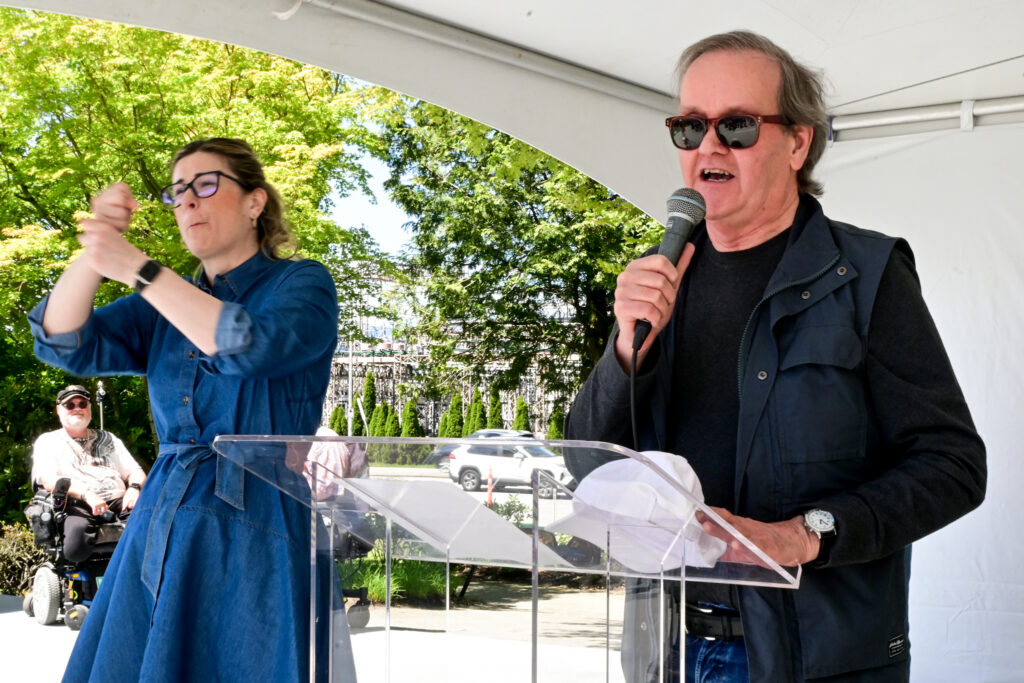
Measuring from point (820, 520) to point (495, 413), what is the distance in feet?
66.9

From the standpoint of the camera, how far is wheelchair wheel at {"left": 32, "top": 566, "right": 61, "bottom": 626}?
8094mm

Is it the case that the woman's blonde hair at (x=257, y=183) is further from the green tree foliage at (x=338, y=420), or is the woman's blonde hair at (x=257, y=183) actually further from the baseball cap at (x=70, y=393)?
the green tree foliage at (x=338, y=420)

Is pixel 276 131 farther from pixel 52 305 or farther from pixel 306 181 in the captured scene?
pixel 52 305

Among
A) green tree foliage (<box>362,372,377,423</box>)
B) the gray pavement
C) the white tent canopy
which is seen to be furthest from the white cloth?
green tree foliage (<box>362,372,377,423</box>)

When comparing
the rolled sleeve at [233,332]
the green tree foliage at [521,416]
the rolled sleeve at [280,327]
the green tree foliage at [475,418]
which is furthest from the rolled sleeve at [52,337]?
the green tree foliage at [521,416]

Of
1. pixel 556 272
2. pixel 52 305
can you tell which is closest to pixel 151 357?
pixel 52 305

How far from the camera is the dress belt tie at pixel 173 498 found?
189 centimetres

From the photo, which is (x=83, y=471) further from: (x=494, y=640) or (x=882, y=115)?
(x=494, y=640)

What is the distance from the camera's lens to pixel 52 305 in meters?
→ 2.12

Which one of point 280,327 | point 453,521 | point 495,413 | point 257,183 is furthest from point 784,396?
point 495,413

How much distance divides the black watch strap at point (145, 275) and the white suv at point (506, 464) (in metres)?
0.99

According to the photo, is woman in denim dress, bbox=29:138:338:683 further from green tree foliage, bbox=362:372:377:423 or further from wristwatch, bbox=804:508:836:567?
green tree foliage, bbox=362:372:377:423

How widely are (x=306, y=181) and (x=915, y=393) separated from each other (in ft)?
52.0

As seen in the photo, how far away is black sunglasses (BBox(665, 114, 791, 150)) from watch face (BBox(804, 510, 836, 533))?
1.89ft
